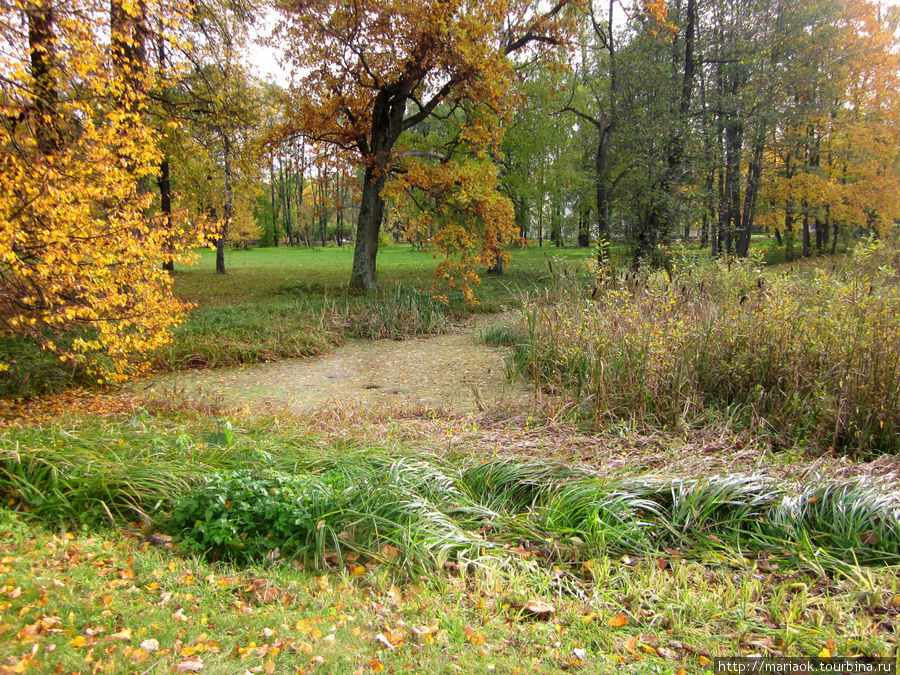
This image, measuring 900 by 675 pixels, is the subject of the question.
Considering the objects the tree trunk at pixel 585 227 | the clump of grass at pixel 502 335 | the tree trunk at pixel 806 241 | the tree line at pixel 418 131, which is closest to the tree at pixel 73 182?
the tree line at pixel 418 131

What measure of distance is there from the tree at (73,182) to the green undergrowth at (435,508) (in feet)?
5.35

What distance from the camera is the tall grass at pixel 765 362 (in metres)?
4.35

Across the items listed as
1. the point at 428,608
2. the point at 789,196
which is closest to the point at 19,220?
the point at 428,608

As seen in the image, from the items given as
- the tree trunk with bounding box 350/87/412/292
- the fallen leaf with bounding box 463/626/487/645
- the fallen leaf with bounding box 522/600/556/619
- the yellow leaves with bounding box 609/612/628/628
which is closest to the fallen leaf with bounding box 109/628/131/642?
the fallen leaf with bounding box 463/626/487/645

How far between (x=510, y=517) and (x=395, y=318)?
7106 mm

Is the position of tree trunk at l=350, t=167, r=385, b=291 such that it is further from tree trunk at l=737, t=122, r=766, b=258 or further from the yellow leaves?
tree trunk at l=737, t=122, r=766, b=258

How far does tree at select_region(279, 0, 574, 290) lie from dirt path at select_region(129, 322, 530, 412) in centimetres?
407

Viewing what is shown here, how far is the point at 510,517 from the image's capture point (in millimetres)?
3346

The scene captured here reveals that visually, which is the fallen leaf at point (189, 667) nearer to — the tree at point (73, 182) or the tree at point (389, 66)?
the tree at point (73, 182)

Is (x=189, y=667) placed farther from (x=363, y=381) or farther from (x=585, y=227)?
(x=585, y=227)

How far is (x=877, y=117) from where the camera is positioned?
57.6ft

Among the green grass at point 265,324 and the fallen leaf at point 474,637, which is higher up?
the green grass at point 265,324

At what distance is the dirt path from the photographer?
20.5ft

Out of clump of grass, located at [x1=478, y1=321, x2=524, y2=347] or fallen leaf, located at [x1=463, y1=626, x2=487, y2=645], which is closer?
fallen leaf, located at [x1=463, y1=626, x2=487, y2=645]
